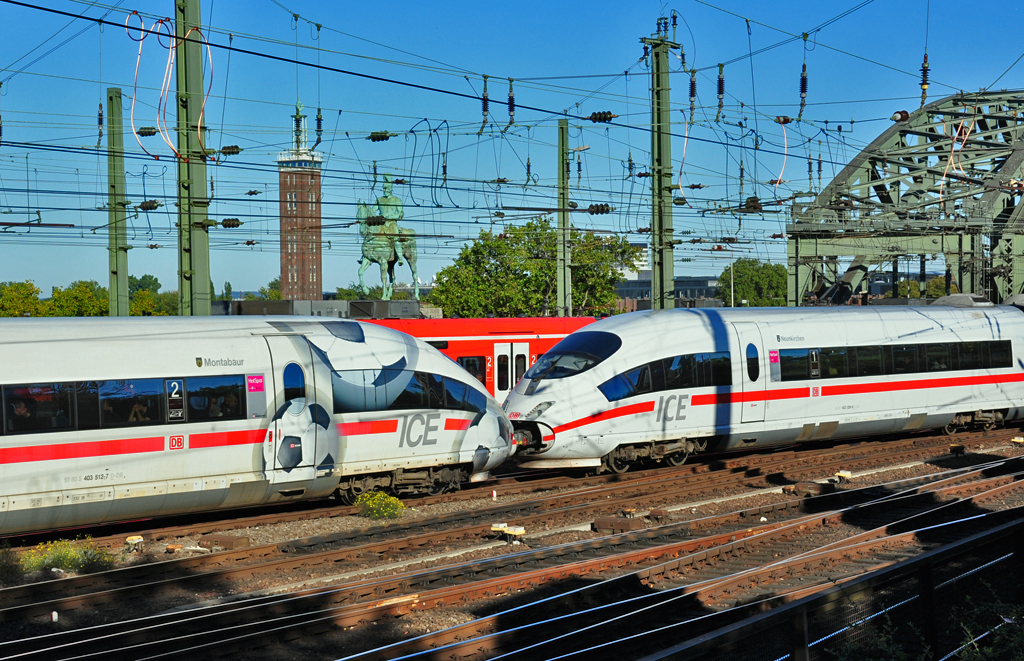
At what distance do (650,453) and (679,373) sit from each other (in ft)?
5.25

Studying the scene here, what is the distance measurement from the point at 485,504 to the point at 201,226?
24.5 ft

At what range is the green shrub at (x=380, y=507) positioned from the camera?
14008 millimetres

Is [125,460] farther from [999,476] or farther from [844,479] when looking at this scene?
[999,476]

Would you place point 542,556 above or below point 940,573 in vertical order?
below

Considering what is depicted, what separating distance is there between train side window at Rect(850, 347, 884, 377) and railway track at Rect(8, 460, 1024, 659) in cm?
550

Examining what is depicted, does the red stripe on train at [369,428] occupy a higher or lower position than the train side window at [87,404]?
lower

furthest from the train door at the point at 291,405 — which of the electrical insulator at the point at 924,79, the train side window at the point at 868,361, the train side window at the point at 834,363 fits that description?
the electrical insulator at the point at 924,79

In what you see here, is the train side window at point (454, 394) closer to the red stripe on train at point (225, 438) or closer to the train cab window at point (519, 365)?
the red stripe on train at point (225, 438)

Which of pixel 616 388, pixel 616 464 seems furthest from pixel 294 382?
pixel 616 464

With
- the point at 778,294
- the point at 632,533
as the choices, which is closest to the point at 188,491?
the point at 632,533

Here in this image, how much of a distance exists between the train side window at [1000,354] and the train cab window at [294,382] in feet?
55.1

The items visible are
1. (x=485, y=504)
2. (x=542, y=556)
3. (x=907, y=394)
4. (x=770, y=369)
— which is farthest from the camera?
(x=907, y=394)

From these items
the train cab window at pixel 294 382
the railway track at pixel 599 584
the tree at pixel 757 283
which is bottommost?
the railway track at pixel 599 584

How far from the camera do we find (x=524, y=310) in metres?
59.9
